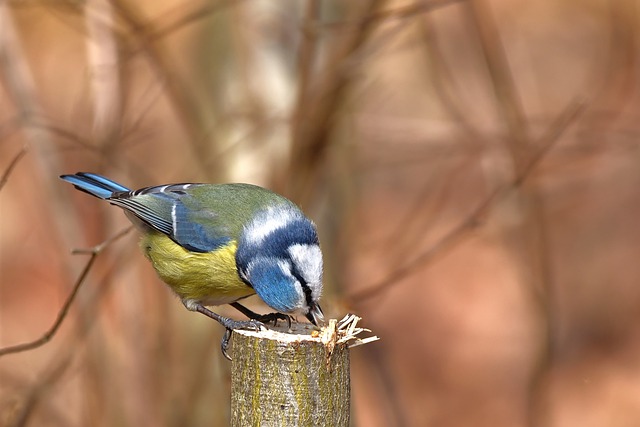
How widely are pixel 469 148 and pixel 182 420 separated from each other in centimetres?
151

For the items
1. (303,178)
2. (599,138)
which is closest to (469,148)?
(599,138)

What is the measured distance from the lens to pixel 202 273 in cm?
272

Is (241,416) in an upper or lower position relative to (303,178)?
lower

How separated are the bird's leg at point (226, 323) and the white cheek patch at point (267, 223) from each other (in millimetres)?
229

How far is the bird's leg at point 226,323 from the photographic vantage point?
2.01 m

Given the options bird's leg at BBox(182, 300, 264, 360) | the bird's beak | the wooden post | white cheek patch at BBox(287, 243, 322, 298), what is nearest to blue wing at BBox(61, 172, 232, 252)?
bird's leg at BBox(182, 300, 264, 360)

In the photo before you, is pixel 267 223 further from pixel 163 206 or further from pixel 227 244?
pixel 163 206

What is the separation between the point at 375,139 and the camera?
422 centimetres

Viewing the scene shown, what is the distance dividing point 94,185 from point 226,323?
76 centimetres

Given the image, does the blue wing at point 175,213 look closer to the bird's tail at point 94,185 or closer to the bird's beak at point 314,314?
the bird's tail at point 94,185

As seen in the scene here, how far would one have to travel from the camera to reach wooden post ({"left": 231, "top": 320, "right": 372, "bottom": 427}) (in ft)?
5.44

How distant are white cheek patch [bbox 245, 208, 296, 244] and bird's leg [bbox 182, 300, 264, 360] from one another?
0.23 m

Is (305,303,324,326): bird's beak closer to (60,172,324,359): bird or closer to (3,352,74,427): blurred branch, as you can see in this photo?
(60,172,324,359): bird

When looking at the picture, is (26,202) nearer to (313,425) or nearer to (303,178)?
(303,178)
